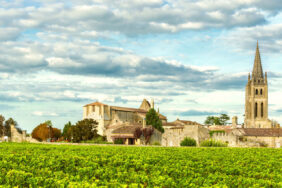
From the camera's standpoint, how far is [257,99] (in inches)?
4555

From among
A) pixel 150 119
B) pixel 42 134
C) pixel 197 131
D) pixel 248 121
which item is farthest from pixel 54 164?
pixel 248 121

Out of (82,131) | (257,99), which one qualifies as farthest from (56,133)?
(257,99)

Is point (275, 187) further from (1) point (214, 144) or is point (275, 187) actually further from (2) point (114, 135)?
(2) point (114, 135)

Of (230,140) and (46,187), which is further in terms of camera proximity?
(230,140)

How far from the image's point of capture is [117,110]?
322 feet

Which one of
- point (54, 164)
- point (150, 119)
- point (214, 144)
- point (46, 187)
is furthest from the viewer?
point (150, 119)

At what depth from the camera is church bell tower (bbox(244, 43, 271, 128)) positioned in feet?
371

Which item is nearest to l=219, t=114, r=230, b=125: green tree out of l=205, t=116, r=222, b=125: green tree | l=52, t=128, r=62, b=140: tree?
l=205, t=116, r=222, b=125: green tree

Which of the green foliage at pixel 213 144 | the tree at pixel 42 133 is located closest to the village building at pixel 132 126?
the green foliage at pixel 213 144

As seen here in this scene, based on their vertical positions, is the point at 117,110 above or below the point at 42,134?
above

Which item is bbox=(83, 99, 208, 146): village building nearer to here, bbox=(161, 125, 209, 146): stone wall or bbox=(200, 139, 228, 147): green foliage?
bbox=(161, 125, 209, 146): stone wall

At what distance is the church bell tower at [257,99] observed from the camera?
113 m

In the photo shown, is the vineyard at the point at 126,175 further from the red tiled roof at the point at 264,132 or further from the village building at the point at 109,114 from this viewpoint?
the village building at the point at 109,114

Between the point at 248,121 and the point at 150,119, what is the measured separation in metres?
47.0
